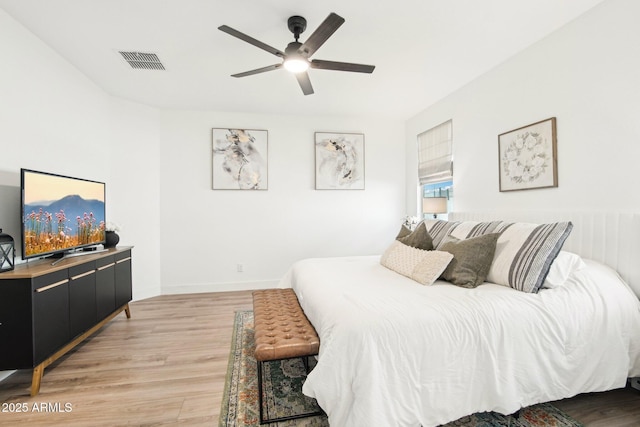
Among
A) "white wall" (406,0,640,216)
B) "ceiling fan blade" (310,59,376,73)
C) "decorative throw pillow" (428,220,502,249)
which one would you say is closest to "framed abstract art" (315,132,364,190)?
"white wall" (406,0,640,216)

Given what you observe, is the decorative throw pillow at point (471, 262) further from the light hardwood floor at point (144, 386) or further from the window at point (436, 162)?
the window at point (436, 162)

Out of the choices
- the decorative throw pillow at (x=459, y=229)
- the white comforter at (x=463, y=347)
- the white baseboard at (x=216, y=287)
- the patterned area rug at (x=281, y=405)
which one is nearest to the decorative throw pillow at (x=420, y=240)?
the decorative throw pillow at (x=459, y=229)

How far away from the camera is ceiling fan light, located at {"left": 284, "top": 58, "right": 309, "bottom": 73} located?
2.26 meters

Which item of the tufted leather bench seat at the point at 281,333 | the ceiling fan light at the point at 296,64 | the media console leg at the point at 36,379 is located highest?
the ceiling fan light at the point at 296,64

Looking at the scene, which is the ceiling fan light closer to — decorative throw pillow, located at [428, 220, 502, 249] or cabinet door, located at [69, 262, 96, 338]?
decorative throw pillow, located at [428, 220, 502, 249]

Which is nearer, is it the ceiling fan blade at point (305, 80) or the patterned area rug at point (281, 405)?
the patterned area rug at point (281, 405)

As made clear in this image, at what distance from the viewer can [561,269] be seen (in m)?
1.87

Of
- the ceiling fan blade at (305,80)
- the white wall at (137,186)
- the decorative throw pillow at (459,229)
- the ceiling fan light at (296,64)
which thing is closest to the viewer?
the ceiling fan light at (296,64)

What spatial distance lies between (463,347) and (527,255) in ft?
2.82

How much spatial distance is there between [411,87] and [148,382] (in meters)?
3.85

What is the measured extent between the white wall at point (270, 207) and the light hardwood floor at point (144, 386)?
137cm

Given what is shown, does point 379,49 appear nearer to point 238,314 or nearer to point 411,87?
point 411,87

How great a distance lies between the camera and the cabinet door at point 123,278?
3039 millimetres

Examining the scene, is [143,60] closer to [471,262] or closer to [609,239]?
[471,262]
